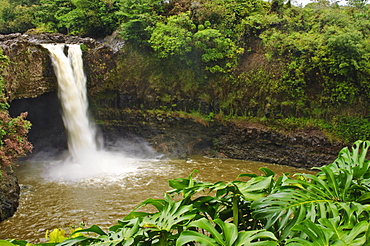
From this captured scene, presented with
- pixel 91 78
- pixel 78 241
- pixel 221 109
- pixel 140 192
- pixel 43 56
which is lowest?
pixel 140 192

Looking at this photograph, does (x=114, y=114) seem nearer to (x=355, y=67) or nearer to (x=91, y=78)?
(x=91, y=78)

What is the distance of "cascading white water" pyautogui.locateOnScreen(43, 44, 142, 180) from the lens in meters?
10.5

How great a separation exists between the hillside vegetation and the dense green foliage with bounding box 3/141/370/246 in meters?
10.1

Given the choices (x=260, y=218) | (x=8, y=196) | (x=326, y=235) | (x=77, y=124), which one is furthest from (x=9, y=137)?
(x=326, y=235)

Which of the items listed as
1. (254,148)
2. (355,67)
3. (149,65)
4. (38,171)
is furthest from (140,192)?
(355,67)

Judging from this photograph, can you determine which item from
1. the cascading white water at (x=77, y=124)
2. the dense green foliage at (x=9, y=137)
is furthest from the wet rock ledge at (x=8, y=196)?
the cascading white water at (x=77, y=124)

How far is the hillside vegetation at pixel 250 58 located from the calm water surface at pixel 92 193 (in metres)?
2.53

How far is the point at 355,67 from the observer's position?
10367mm

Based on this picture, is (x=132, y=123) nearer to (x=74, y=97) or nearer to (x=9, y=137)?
(x=74, y=97)

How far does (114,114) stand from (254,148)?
20.4 ft

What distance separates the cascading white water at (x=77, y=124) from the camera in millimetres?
10539

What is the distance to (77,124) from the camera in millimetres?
11508

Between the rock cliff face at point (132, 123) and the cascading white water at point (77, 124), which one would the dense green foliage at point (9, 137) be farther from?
the rock cliff face at point (132, 123)

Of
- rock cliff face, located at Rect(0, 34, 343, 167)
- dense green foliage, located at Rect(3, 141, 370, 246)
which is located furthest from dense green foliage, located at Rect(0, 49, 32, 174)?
dense green foliage, located at Rect(3, 141, 370, 246)
